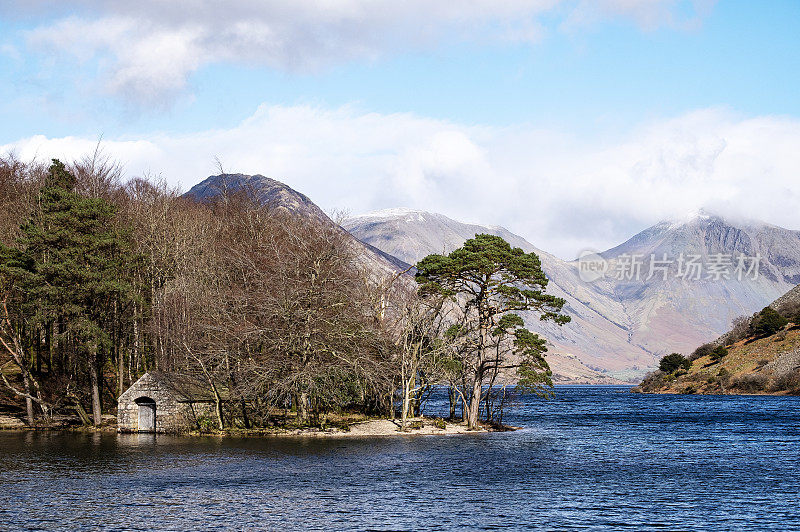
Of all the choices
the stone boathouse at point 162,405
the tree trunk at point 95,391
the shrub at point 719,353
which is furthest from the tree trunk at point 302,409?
the shrub at point 719,353

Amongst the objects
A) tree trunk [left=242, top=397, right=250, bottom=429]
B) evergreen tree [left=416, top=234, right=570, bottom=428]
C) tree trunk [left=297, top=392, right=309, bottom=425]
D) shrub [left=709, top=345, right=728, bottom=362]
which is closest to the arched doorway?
tree trunk [left=242, top=397, right=250, bottom=429]

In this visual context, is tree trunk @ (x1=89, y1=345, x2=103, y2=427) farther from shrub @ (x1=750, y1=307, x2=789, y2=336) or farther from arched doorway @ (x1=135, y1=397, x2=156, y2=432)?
shrub @ (x1=750, y1=307, x2=789, y2=336)

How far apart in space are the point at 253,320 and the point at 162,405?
35.4 ft

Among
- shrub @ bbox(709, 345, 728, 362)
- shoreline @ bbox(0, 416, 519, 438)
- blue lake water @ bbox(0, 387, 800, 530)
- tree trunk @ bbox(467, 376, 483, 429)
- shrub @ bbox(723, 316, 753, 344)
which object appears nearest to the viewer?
blue lake water @ bbox(0, 387, 800, 530)

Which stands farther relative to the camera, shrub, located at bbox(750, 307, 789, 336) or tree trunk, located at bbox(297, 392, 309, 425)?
shrub, located at bbox(750, 307, 789, 336)

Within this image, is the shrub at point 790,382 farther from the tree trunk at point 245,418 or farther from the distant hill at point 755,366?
the tree trunk at point 245,418

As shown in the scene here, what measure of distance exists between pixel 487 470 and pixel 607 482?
7599 millimetres

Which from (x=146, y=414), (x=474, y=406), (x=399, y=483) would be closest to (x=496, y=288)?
→ (x=474, y=406)

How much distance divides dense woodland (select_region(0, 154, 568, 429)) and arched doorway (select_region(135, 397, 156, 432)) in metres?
4.06

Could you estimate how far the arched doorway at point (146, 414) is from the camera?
7006 cm

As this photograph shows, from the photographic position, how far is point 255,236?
311ft

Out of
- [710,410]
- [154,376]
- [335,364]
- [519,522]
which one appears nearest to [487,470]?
[519,522]

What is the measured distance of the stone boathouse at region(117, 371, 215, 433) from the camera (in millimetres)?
69000

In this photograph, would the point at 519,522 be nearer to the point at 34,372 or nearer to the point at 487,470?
the point at 487,470
